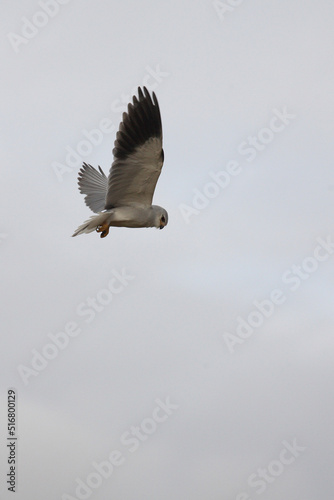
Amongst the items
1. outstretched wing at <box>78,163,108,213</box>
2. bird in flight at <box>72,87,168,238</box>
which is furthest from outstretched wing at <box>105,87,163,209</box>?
outstretched wing at <box>78,163,108,213</box>

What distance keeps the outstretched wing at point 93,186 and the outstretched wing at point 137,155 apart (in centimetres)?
400

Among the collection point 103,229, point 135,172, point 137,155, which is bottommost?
point 103,229

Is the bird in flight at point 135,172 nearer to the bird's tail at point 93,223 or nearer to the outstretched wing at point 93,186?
the bird's tail at point 93,223

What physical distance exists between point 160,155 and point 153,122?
29.6 inches

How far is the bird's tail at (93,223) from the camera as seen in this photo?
51.9 ft

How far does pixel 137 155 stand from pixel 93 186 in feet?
19.5

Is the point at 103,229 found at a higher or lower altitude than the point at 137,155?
lower

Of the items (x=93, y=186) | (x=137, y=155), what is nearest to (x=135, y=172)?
(x=137, y=155)

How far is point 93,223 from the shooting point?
16.0 m

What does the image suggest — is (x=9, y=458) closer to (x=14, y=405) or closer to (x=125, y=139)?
(x=14, y=405)

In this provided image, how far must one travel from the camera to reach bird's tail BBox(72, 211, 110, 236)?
15.8m

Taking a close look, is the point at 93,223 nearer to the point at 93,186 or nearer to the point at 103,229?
the point at 103,229

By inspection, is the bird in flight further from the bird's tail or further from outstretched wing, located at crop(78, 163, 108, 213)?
outstretched wing, located at crop(78, 163, 108, 213)

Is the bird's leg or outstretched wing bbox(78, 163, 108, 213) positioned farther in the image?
outstretched wing bbox(78, 163, 108, 213)
